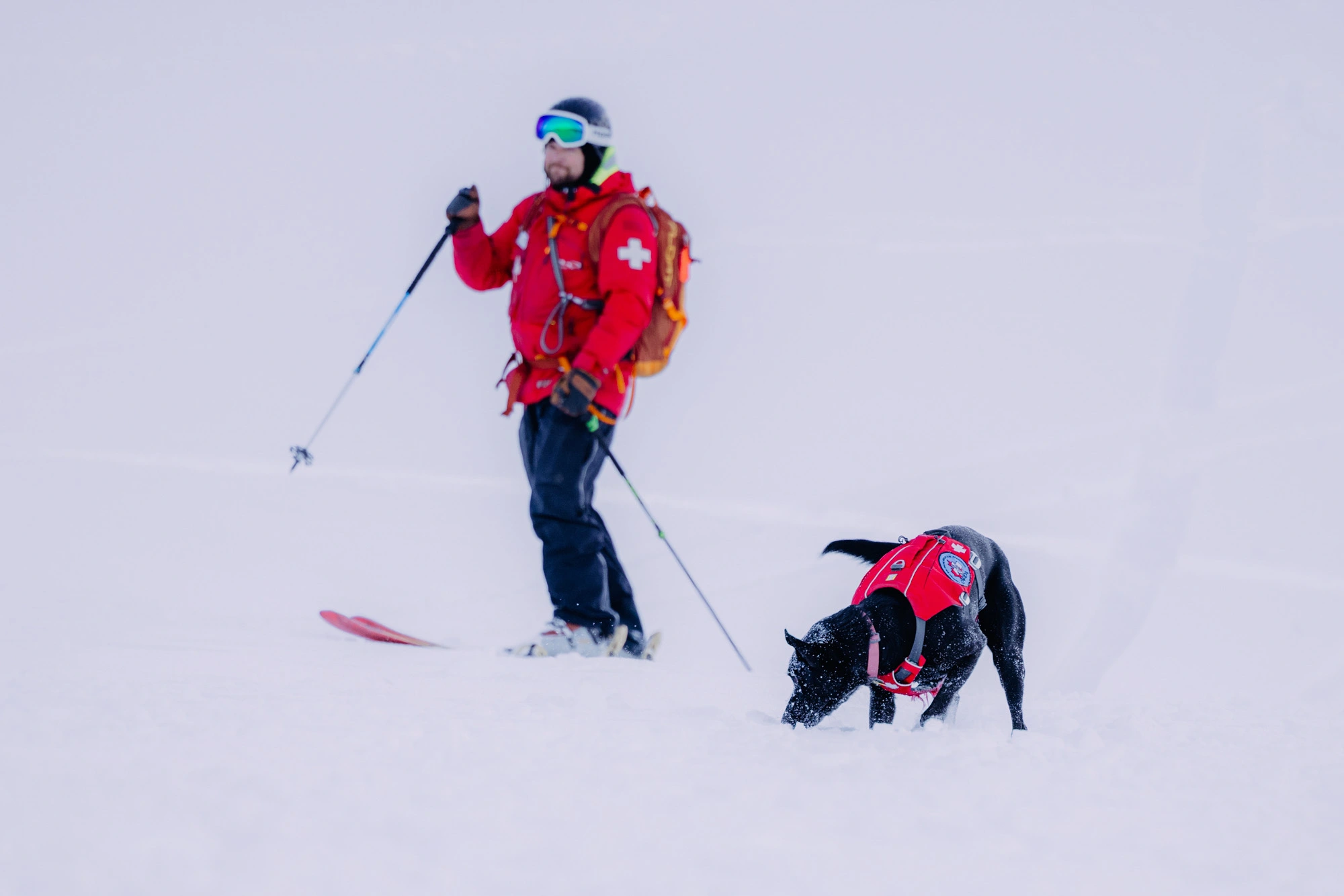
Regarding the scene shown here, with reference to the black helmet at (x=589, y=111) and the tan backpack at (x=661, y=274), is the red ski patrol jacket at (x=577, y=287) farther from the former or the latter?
the black helmet at (x=589, y=111)

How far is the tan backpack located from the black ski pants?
0.28 metres

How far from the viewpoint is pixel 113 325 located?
1024 cm

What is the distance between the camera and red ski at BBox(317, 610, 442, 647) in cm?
329

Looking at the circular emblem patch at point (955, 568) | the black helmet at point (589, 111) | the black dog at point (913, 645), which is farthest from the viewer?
the black helmet at point (589, 111)

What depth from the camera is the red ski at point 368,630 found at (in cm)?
329

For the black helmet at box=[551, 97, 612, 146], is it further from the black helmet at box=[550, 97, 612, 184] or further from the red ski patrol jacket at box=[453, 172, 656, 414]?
the red ski patrol jacket at box=[453, 172, 656, 414]

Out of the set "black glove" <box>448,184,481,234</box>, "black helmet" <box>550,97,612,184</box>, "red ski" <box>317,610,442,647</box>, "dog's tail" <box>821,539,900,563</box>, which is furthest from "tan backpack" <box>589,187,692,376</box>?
"red ski" <box>317,610,442,647</box>

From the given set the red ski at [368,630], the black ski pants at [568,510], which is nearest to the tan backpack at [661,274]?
the black ski pants at [568,510]

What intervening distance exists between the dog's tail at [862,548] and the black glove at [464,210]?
1605 mm

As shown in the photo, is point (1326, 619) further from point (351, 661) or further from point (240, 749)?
point (240, 749)

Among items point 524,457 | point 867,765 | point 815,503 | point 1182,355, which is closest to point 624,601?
point 524,457

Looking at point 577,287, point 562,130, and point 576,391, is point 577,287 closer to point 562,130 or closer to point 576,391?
point 576,391

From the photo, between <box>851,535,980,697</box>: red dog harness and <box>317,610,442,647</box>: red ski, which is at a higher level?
<box>851,535,980,697</box>: red dog harness

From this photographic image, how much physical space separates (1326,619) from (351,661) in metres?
6.85
